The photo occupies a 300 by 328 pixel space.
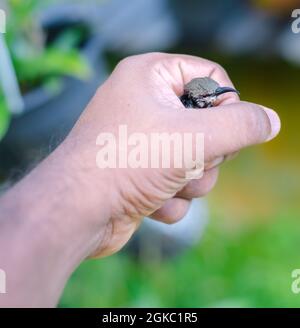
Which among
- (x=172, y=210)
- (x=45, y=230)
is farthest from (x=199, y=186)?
(x=45, y=230)

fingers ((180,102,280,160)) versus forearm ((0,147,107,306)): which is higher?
fingers ((180,102,280,160))

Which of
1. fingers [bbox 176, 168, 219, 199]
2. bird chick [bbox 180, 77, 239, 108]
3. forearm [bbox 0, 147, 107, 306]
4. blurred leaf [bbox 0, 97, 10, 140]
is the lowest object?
forearm [bbox 0, 147, 107, 306]

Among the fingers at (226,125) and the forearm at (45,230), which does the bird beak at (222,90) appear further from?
the forearm at (45,230)

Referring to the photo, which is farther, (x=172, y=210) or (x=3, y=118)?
(x=3, y=118)

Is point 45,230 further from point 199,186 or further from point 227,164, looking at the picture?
point 227,164

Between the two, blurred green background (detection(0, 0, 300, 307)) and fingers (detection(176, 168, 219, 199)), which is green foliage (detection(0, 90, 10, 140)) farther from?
fingers (detection(176, 168, 219, 199))

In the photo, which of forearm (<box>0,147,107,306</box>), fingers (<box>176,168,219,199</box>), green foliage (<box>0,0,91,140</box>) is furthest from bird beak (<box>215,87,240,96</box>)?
green foliage (<box>0,0,91,140</box>)
